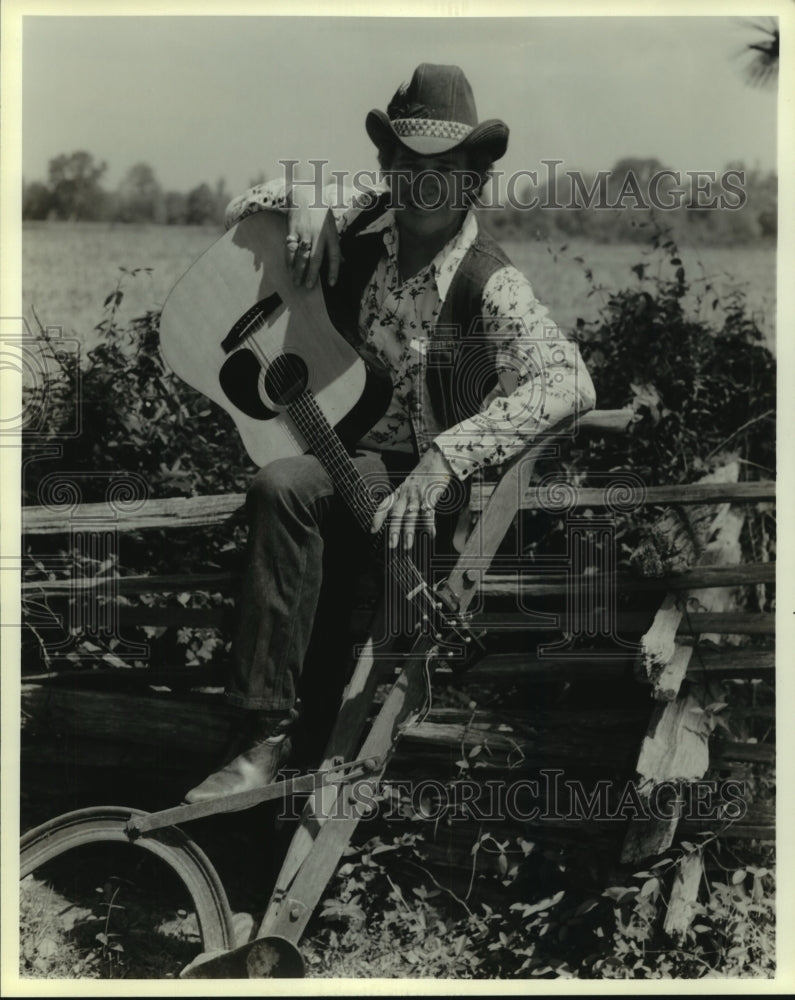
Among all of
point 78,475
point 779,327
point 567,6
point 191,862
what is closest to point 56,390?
point 78,475

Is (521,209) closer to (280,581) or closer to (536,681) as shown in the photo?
(536,681)

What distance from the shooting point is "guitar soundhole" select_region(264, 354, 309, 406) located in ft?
15.4

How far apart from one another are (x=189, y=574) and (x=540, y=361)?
1.55 meters

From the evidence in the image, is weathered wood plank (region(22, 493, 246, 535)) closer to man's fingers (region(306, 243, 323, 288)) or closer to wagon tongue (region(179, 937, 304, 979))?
man's fingers (region(306, 243, 323, 288))

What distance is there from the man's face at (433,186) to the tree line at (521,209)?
74cm

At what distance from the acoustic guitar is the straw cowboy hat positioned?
0.55 m

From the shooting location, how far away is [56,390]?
5.33m

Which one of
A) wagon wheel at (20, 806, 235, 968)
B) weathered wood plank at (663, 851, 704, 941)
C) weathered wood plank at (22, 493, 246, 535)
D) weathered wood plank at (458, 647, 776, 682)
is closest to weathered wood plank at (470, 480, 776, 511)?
weathered wood plank at (458, 647, 776, 682)

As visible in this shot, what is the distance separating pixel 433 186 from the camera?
477cm

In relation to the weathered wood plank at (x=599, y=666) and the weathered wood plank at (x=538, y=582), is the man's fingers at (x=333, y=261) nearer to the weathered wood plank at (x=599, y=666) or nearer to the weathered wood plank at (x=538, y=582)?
the weathered wood plank at (x=538, y=582)

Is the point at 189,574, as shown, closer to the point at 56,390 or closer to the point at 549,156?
the point at 56,390

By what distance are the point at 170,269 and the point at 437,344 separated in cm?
145

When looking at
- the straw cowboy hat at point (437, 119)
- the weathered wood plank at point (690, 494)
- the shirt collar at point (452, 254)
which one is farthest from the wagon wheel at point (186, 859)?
the straw cowboy hat at point (437, 119)

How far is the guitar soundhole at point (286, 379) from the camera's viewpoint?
15.4 feet
